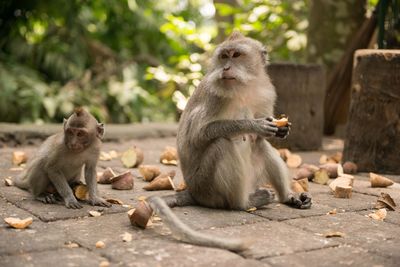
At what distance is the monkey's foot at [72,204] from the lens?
4.35 metres

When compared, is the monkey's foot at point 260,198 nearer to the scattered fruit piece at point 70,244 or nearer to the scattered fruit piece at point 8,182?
the scattered fruit piece at point 70,244

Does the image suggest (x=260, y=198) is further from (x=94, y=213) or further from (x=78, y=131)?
(x=78, y=131)

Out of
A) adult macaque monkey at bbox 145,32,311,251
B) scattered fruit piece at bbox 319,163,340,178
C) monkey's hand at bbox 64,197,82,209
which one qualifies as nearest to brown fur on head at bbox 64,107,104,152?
monkey's hand at bbox 64,197,82,209

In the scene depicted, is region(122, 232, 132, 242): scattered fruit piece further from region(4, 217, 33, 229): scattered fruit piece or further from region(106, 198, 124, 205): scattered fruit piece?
region(106, 198, 124, 205): scattered fruit piece

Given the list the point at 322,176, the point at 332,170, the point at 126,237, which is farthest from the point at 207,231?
the point at 332,170

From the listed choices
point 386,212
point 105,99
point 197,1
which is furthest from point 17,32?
point 386,212

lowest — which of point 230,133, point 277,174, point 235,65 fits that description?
point 277,174

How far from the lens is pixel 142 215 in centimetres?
376

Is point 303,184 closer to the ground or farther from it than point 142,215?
closer to the ground

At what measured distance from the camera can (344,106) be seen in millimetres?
9250

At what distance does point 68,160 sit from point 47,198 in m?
0.32

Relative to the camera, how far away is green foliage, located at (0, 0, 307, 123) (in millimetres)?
10422

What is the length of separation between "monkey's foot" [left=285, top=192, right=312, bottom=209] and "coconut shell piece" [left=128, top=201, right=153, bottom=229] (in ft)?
4.34

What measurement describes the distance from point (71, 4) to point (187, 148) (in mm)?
8281
